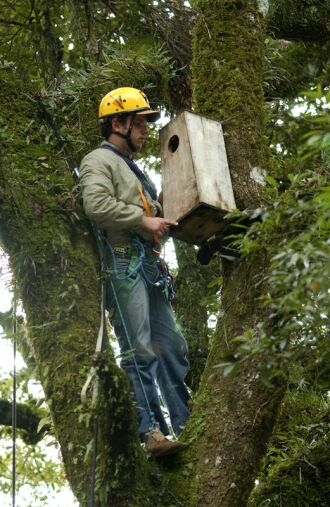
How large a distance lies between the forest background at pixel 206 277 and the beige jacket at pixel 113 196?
6.0 inches

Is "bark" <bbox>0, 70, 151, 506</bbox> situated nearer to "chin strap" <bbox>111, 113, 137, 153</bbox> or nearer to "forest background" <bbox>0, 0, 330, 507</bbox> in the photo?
"forest background" <bbox>0, 0, 330, 507</bbox>

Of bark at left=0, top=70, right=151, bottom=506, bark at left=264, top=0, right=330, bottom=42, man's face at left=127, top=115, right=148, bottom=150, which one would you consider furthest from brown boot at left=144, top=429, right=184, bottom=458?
bark at left=264, top=0, right=330, bottom=42

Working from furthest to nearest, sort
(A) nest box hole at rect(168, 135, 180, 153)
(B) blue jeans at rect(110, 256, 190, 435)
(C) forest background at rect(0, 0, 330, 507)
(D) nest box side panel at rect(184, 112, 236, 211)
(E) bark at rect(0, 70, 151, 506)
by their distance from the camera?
(A) nest box hole at rect(168, 135, 180, 153), (D) nest box side panel at rect(184, 112, 236, 211), (B) blue jeans at rect(110, 256, 190, 435), (E) bark at rect(0, 70, 151, 506), (C) forest background at rect(0, 0, 330, 507)

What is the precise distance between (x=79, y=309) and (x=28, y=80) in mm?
1924

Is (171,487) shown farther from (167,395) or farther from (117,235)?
(117,235)

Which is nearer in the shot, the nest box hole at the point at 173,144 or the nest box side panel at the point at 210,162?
the nest box side panel at the point at 210,162

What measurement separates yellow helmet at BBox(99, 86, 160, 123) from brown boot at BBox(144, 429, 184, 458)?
6.65ft

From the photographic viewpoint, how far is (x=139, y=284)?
511 cm

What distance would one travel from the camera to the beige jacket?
16.5 feet

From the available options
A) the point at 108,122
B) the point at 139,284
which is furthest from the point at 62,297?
the point at 108,122

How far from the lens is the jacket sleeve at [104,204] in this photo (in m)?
5.02

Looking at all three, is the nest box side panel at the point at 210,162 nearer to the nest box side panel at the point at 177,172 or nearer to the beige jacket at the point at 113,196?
the nest box side panel at the point at 177,172

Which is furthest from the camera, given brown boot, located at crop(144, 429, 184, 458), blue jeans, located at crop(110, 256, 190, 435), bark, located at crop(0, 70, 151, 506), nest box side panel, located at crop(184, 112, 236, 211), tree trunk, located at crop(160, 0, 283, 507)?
nest box side panel, located at crop(184, 112, 236, 211)

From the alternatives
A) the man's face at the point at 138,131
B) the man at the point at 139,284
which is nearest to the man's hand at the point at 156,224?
the man at the point at 139,284
